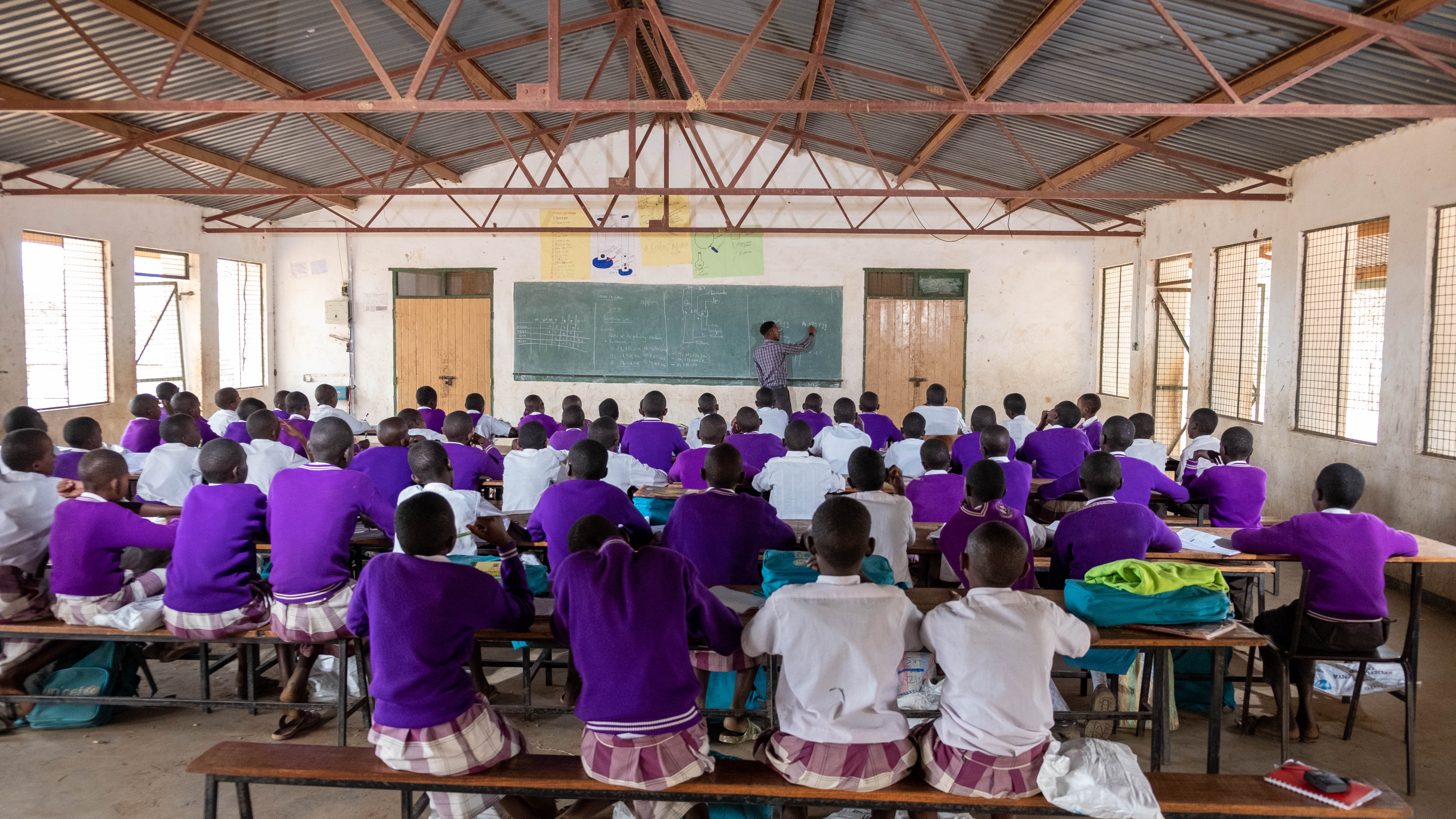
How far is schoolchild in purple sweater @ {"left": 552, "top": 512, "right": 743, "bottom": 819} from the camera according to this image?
2.19 meters

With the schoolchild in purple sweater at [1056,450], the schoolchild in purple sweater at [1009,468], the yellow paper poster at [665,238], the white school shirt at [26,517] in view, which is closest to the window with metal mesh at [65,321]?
the white school shirt at [26,517]

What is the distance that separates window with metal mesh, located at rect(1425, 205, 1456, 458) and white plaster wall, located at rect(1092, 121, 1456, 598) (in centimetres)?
4

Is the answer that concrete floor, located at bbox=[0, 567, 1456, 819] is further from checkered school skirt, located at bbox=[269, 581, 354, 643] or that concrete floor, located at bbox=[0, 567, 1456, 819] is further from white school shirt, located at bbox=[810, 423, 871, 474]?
white school shirt, located at bbox=[810, 423, 871, 474]

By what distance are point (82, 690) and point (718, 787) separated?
2.83 m

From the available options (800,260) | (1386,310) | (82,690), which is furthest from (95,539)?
(800,260)

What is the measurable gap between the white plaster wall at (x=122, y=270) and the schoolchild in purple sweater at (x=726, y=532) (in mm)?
7169

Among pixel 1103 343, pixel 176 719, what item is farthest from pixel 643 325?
pixel 176 719

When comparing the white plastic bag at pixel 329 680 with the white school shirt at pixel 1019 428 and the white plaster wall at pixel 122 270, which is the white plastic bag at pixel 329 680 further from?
the white plaster wall at pixel 122 270

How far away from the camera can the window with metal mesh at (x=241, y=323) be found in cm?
1076

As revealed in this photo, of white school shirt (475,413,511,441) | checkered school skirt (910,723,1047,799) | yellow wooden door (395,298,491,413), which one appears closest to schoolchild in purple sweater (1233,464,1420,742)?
checkered school skirt (910,723,1047,799)

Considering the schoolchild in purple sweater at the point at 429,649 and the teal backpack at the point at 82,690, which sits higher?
the schoolchild in purple sweater at the point at 429,649

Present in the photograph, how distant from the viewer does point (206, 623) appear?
3.23m

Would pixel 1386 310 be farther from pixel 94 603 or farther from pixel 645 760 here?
pixel 94 603

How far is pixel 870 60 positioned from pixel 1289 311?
154 inches
